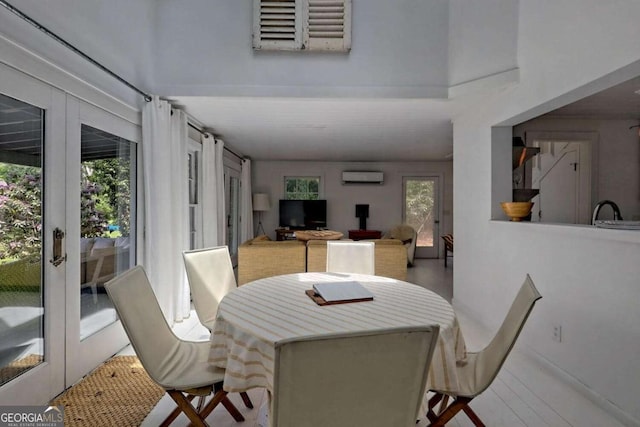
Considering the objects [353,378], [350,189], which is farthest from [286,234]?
[353,378]

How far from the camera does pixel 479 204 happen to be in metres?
3.45

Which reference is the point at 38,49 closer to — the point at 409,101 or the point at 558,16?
the point at 409,101

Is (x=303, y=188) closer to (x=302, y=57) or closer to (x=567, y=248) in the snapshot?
(x=302, y=57)

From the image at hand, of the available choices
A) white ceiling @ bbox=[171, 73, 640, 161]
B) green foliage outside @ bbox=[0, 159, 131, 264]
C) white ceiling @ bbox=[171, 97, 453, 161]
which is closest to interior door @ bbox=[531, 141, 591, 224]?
white ceiling @ bbox=[171, 73, 640, 161]

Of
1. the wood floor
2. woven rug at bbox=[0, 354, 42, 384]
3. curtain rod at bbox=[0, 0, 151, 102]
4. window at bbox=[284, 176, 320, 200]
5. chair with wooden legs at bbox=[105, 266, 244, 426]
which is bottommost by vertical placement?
the wood floor

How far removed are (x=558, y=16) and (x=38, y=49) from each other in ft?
11.1

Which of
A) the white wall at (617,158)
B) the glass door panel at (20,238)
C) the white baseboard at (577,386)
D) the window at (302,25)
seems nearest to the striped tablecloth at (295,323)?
the white baseboard at (577,386)

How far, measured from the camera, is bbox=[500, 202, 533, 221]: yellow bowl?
2859 mm

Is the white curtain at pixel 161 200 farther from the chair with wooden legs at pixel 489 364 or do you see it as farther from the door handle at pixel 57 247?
the chair with wooden legs at pixel 489 364

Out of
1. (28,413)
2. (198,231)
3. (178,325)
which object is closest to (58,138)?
(28,413)

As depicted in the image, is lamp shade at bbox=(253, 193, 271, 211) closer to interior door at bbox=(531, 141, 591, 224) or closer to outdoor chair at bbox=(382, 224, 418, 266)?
outdoor chair at bbox=(382, 224, 418, 266)

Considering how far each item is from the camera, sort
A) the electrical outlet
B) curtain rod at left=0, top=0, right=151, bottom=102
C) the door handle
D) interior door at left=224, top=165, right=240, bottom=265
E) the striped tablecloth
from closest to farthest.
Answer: the striped tablecloth, curtain rod at left=0, top=0, right=151, bottom=102, the door handle, the electrical outlet, interior door at left=224, top=165, right=240, bottom=265

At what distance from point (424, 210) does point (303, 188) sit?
297 cm

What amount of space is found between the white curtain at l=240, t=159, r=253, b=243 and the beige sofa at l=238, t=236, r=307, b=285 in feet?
8.23
